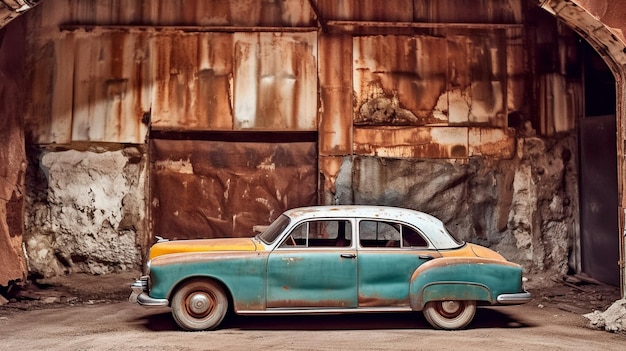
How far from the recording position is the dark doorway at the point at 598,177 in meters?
8.32

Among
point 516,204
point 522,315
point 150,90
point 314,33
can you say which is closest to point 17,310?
point 150,90

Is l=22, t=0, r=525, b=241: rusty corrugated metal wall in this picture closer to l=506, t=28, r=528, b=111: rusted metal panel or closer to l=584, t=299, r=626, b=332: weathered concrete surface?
l=506, t=28, r=528, b=111: rusted metal panel

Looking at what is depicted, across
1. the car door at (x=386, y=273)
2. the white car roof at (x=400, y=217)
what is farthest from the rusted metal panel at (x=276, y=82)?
the car door at (x=386, y=273)

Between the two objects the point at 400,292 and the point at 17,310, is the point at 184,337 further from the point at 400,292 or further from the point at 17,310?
the point at 17,310

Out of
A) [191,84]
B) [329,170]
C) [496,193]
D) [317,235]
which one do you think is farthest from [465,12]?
[317,235]

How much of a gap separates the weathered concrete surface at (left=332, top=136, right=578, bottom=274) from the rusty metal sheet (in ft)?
1.75

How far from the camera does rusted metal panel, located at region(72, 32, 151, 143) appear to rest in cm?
871

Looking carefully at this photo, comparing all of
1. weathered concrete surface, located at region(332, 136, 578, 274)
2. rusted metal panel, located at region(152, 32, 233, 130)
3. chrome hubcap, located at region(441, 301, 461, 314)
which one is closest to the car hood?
chrome hubcap, located at region(441, 301, 461, 314)

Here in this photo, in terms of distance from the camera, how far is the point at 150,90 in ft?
28.7

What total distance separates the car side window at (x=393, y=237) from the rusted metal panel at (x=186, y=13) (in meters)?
3.69

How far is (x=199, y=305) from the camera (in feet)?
19.9

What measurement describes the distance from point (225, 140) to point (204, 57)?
3.98 ft

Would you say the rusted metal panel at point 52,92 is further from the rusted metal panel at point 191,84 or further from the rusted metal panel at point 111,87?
the rusted metal panel at point 191,84

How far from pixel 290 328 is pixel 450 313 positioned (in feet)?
5.34
